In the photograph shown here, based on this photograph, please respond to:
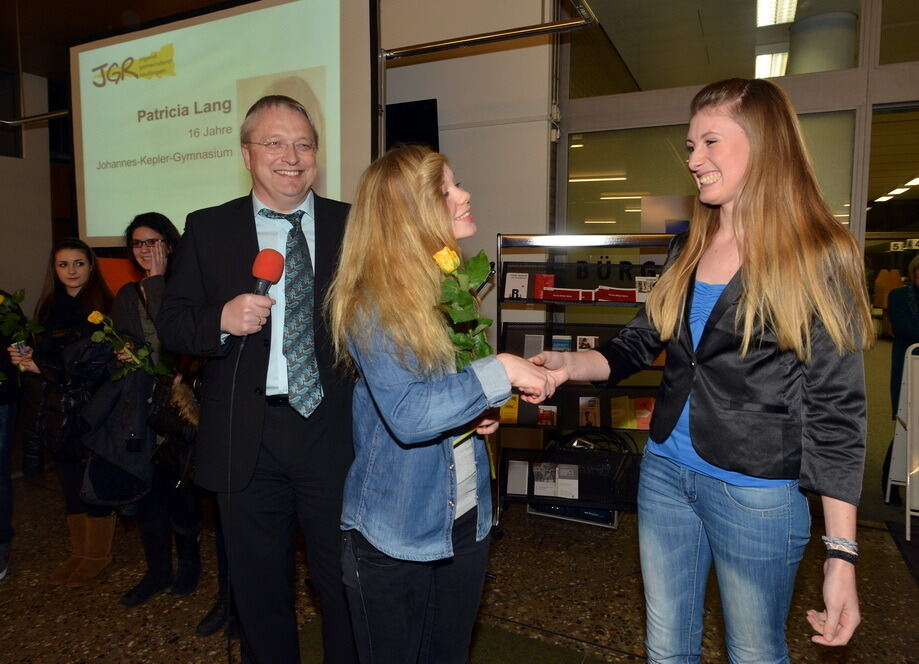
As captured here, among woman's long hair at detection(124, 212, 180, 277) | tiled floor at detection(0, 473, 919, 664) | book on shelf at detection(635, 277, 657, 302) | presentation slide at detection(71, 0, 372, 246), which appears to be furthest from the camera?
book on shelf at detection(635, 277, 657, 302)

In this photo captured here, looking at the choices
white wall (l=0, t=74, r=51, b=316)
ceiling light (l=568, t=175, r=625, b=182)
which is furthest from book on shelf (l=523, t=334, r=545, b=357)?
white wall (l=0, t=74, r=51, b=316)

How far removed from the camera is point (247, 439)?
169 cm

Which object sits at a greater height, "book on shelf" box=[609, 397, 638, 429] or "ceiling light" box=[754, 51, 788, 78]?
"ceiling light" box=[754, 51, 788, 78]

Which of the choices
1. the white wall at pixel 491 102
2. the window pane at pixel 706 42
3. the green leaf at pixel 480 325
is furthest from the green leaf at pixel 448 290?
the window pane at pixel 706 42

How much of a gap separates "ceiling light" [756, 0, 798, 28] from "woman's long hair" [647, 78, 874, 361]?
3600 mm

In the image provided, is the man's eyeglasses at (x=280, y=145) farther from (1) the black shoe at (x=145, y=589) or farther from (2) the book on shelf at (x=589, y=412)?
(2) the book on shelf at (x=589, y=412)

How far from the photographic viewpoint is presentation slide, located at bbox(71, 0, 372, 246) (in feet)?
10.7

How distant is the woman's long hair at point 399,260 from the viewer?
121 cm

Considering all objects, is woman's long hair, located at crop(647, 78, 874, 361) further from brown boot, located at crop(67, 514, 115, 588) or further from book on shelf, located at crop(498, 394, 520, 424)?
brown boot, located at crop(67, 514, 115, 588)

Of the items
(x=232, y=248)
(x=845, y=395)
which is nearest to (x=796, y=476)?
(x=845, y=395)

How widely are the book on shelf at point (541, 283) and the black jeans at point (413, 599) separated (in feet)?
7.92

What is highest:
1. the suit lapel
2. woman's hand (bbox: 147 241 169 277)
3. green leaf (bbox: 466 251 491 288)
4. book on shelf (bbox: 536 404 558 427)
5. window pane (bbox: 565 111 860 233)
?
window pane (bbox: 565 111 860 233)

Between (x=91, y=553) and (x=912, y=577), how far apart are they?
4.22 meters

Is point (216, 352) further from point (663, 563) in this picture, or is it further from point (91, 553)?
point (91, 553)
